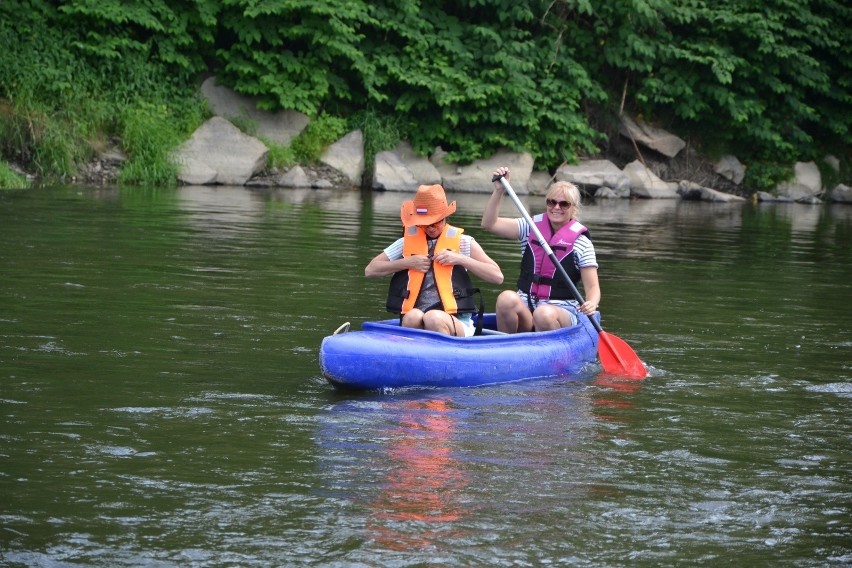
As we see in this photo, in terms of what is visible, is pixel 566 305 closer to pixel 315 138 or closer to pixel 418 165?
pixel 315 138

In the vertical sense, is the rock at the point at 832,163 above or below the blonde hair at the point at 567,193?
above

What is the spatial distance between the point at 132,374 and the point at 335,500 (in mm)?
2032

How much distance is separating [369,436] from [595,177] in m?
16.9

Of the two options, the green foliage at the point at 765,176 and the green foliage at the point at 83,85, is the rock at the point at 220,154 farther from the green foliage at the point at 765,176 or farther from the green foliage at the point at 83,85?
the green foliage at the point at 765,176

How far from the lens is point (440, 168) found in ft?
69.8

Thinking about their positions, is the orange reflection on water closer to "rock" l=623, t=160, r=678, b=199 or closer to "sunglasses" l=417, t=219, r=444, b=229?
"sunglasses" l=417, t=219, r=444, b=229

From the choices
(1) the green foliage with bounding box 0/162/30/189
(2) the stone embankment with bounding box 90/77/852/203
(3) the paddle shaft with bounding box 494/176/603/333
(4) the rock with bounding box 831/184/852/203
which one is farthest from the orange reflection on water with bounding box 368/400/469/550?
(4) the rock with bounding box 831/184/852/203

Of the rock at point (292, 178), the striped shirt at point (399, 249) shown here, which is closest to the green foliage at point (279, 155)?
the rock at point (292, 178)

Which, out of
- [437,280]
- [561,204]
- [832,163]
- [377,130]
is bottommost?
[437,280]

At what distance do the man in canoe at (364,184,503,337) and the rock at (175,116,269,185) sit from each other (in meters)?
13.1

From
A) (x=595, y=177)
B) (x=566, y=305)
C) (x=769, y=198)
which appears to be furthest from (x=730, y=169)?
(x=566, y=305)

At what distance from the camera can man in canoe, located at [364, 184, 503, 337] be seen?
245 inches

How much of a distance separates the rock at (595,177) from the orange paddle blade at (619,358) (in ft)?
48.3

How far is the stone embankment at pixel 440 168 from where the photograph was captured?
19.3 metres
